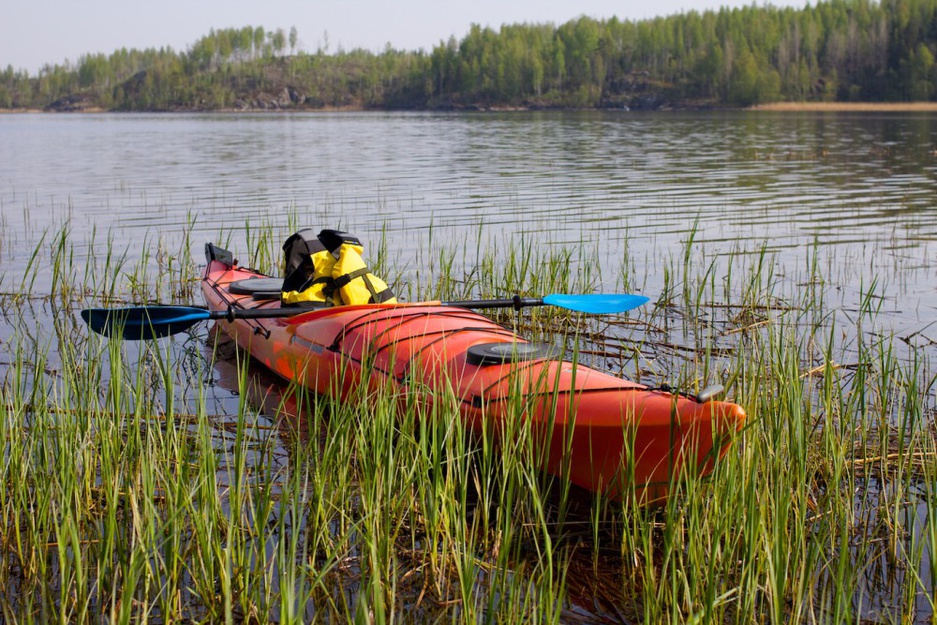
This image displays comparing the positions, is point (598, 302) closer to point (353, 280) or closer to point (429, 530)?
point (353, 280)

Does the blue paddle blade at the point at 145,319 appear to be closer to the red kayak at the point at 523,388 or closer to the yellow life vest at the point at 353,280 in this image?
the red kayak at the point at 523,388

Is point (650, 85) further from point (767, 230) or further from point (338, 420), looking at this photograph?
point (338, 420)

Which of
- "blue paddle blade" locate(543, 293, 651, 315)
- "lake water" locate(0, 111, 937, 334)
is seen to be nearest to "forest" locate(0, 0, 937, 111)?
"lake water" locate(0, 111, 937, 334)

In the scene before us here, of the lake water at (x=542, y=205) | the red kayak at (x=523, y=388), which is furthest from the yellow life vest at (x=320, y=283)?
the lake water at (x=542, y=205)

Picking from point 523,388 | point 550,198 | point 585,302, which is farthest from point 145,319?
point 550,198

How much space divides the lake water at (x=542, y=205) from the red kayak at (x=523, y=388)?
867 millimetres

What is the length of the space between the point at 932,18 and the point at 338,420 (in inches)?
3927

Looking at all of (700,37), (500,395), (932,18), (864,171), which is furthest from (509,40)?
(500,395)

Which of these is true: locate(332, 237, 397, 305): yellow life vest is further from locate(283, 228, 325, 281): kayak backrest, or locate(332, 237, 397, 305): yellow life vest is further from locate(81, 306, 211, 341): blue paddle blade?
locate(81, 306, 211, 341): blue paddle blade

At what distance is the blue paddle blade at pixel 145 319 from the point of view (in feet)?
18.5

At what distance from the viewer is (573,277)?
9.98 metres

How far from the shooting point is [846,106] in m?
81.1

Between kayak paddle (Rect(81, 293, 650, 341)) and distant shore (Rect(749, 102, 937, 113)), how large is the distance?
74.0 meters

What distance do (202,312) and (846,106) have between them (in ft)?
275
